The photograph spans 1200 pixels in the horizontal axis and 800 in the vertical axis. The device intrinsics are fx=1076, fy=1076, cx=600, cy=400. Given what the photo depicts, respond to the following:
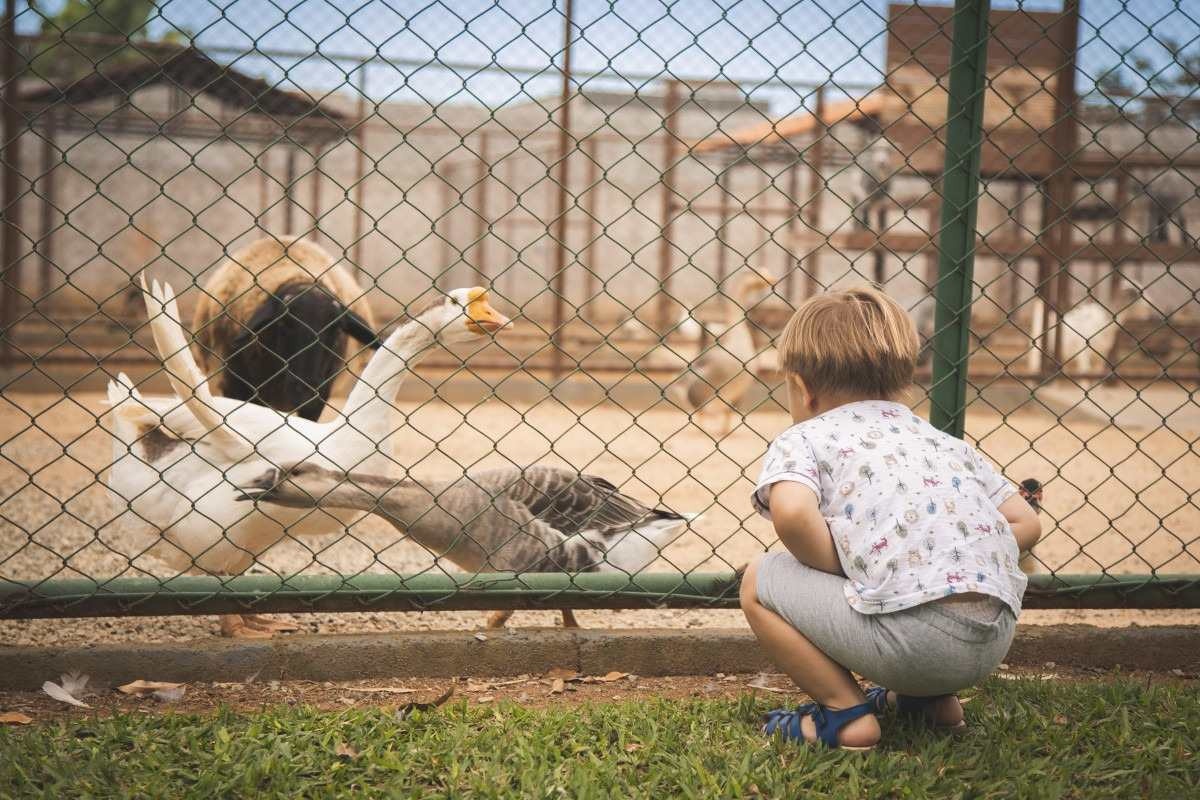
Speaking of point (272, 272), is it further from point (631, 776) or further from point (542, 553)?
point (631, 776)

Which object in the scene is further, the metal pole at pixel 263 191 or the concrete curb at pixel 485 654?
the metal pole at pixel 263 191

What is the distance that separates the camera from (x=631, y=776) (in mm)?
2109

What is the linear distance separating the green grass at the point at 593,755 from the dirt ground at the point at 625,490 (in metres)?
0.55

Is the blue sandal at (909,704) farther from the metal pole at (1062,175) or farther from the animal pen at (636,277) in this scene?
the metal pole at (1062,175)

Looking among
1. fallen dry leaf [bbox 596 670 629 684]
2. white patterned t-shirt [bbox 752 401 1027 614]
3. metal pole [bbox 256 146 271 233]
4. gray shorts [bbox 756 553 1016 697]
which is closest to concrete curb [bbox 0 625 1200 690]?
fallen dry leaf [bbox 596 670 629 684]

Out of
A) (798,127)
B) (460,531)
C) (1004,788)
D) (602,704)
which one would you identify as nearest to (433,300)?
(460,531)

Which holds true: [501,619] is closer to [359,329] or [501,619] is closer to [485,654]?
[485,654]

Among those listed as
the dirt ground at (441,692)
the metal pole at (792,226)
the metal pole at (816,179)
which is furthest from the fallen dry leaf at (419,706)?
the metal pole at (816,179)

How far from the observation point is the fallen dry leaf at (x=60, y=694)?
2.48 m

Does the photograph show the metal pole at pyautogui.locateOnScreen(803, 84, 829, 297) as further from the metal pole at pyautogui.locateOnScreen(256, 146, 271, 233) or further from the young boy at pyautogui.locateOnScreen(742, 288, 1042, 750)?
the young boy at pyautogui.locateOnScreen(742, 288, 1042, 750)

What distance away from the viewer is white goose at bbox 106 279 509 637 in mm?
3232

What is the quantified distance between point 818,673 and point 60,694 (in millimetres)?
1730

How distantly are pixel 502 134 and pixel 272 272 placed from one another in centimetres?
877

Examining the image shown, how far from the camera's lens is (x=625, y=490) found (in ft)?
19.5
